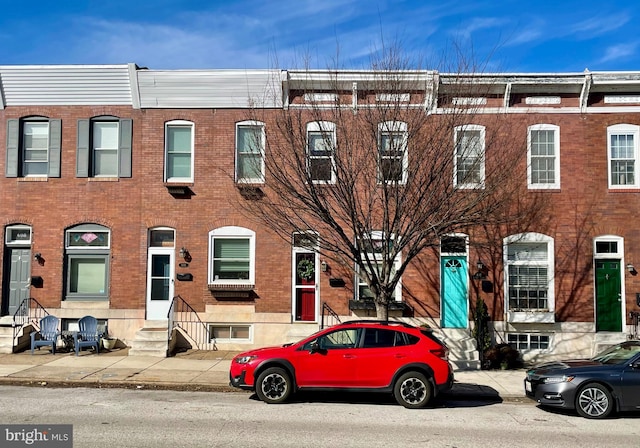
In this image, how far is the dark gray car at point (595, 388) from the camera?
9.53 m

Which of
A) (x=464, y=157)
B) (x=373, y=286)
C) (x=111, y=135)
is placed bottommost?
(x=373, y=286)

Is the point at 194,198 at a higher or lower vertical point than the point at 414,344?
higher

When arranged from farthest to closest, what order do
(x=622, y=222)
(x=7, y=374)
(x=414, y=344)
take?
(x=622, y=222) < (x=7, y=374) < (x=414, y=344)

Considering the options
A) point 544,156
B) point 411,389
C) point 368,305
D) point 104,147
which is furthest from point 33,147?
point 544,156

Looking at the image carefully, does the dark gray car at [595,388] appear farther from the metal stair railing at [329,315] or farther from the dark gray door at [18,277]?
the dark gray door at [18,277]

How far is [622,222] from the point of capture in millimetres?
15570

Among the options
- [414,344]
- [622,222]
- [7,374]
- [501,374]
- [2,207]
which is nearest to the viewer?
[414,344]

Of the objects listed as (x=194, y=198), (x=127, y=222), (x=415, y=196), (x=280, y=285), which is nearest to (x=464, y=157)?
(x=415, y=196)

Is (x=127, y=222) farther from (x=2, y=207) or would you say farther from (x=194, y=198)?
(x=2, y=207)

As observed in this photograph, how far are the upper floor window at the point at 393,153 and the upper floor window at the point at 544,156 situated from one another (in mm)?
5180

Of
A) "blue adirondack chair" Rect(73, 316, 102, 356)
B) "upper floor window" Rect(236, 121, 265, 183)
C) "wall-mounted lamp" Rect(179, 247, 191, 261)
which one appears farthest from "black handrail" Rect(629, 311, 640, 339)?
"blue adirondack chair" Rect(73, 316, 102, 356)

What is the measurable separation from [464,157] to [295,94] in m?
5.36

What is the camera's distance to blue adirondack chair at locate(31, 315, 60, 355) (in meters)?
15.1

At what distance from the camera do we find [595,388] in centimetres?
960
